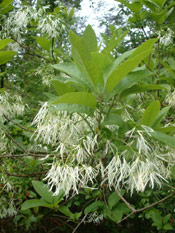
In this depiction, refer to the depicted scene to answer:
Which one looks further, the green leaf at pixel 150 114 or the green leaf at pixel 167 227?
the green leaf at pixel 167 227

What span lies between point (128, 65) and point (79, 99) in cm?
19

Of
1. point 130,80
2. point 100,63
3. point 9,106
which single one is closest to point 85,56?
point 100,63

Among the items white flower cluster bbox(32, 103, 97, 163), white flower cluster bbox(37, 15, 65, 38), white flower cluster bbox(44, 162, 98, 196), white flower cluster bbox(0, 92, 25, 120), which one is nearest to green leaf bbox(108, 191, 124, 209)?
white flower cluster bbox(32, 103, 97, 163)

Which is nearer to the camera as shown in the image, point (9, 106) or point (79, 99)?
point (79, 99)

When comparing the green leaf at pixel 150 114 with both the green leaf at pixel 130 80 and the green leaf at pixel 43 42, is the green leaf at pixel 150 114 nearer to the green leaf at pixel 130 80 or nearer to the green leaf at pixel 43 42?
the green leaf at pixel 130 80

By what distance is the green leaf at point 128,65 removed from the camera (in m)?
0.85

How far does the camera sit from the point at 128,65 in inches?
34.3

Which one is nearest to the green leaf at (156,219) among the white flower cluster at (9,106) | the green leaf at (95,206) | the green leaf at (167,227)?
the green leaf at (167,227)

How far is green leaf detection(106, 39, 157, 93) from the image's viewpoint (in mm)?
850

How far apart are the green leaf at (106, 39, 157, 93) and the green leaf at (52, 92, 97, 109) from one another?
75 millimetres

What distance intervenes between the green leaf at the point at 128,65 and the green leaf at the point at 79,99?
0.08 meters

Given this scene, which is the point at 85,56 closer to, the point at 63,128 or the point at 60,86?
the point at 60,86

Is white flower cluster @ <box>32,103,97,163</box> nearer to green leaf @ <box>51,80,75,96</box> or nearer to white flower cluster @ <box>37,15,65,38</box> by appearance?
green leaf @ <box>51,80,75,96</box>

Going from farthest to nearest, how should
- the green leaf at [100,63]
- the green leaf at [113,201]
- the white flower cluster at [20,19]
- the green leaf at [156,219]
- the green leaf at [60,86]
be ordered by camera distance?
the white flower cluster at [20,19] < the green leaf at [156,219] < the green leaf at [113,201] < the green leaf at [60,86] < the green leaf at [100,63]
